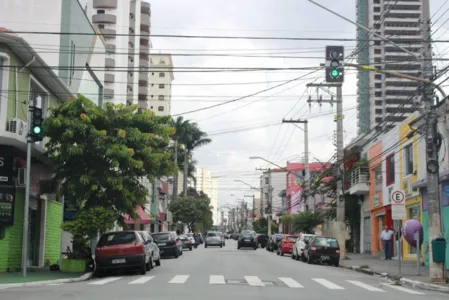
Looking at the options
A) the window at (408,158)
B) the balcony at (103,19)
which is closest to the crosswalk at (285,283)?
the window at (408,158)

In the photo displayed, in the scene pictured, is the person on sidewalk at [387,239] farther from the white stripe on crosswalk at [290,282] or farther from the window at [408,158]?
the white stripe on crosswalk at [290,282]

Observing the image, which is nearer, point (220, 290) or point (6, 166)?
point (220, 290)

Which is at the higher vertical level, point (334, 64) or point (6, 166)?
point (334, 64)

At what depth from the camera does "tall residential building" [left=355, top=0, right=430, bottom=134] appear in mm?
21344

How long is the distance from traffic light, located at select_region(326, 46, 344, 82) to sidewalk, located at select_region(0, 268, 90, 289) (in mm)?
9965

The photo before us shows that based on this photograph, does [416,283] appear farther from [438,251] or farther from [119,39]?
[119,39]

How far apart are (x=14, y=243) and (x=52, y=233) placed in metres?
6.22

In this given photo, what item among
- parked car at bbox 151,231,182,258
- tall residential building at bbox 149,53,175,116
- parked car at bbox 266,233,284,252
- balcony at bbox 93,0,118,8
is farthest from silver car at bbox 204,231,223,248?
tall residential building at bbox 149,53,175,116

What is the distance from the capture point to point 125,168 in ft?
74.2

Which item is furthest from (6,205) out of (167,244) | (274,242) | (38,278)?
(274,242)

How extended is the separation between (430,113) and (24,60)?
1402cm

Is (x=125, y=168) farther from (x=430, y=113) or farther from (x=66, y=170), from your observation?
(x=430, y=113)

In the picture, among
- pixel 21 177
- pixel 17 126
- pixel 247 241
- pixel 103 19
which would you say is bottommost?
pixel 247 241

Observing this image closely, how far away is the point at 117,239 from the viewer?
2141cm
